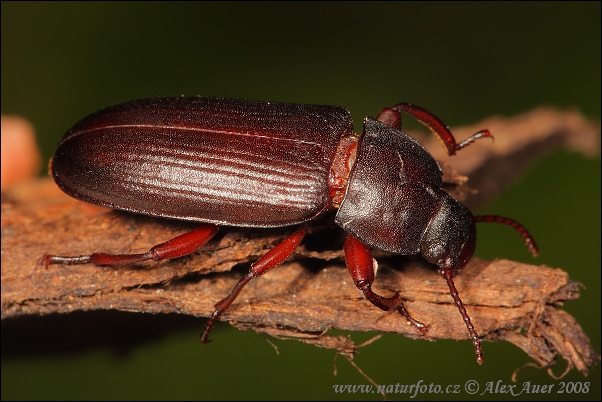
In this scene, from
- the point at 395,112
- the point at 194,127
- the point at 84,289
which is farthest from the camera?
the point at 395,112

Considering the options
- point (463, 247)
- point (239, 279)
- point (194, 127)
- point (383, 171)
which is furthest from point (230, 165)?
point (463, 247)

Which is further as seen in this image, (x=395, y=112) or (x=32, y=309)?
(x=395, y=112)

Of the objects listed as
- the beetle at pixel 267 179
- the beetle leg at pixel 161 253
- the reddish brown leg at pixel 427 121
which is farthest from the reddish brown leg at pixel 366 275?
the reddish brown leg at pixel 427 121

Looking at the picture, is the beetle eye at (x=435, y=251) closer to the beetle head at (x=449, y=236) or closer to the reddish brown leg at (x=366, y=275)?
the beetle head at (x=449, y=236)

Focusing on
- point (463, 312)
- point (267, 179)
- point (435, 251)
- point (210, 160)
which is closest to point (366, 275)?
point (435, 251)

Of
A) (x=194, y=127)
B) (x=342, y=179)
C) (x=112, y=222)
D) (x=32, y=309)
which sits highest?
(x=194, y=127)

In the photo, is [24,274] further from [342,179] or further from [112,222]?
[342,179]
